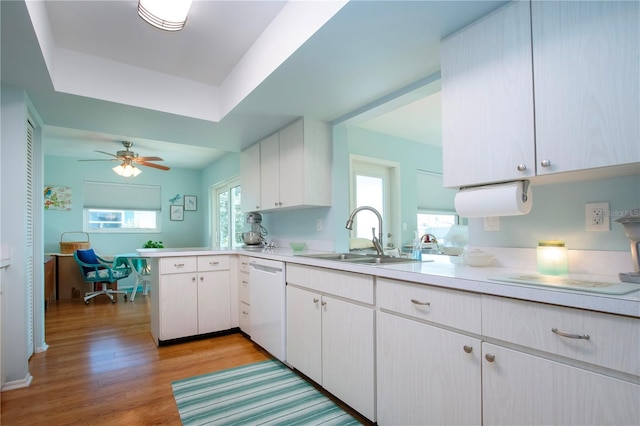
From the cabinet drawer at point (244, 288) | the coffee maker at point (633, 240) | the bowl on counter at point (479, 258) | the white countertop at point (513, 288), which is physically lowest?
the cabinet drawer at point (244, 288)

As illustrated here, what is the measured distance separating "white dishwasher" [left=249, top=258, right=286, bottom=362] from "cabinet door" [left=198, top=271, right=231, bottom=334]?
0.49 metres

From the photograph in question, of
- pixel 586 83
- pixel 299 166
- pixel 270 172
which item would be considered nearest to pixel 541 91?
pixel 586 83

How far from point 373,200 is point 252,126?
1.91m

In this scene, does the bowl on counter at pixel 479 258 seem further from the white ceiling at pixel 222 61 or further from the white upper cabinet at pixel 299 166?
the white upper cabinet at pixel 299 166

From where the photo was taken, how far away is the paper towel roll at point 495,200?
139 cm

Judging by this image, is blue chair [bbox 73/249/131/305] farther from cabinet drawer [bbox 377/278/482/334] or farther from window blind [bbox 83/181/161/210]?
cabinet drawer [bbox 377/278/482/334]

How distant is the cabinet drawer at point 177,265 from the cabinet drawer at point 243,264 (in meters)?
0.42

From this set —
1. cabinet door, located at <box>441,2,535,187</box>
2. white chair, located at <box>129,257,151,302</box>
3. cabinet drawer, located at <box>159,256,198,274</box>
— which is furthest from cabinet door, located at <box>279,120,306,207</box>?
white chair, located at <box>129,257,151,302</box>

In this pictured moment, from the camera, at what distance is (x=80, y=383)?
2266 millimetres

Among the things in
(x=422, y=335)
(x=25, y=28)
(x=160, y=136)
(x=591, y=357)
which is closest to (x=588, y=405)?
(x=591, y=357)

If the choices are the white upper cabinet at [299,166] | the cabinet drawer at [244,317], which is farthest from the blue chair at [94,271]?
the white upper cabinet at [299,166]

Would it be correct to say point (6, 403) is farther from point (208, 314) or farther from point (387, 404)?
point (387, 404)

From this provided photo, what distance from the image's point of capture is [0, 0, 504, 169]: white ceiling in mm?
1625

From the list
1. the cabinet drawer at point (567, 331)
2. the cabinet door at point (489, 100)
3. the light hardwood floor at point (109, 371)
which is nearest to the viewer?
the cabinet drawer at point (567, 331)
